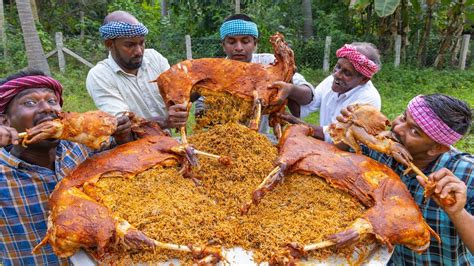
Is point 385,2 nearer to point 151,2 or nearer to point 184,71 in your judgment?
point 184,71

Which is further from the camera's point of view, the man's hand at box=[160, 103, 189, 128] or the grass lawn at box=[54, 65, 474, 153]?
the grass lawn at box=[54, 65, 474, 153]

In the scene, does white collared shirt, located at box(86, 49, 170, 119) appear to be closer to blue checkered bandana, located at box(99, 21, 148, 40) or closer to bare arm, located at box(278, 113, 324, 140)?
blue checkered bandana, located at box(99, 21, 148, 40)

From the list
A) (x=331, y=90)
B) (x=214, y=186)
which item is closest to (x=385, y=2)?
(x=331, y=90)

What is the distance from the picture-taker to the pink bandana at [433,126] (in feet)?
7.20

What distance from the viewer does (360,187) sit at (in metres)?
2.34

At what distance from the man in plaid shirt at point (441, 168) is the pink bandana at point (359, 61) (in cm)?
79

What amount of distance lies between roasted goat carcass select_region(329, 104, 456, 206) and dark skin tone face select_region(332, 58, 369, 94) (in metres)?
0.82

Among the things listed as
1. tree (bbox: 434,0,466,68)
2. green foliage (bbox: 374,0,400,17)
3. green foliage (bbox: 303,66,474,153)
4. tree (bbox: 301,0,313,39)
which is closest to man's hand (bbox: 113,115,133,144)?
green foliage (bbox: 374,0,400,17)

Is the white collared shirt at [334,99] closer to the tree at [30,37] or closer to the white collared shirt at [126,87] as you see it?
the white collared shirt at [126,87]

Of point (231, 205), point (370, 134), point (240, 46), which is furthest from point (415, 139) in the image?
point (240, 46)

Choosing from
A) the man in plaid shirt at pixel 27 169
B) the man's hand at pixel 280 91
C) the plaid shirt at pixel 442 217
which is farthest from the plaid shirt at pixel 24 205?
the plaid shirt at pixel 442 217

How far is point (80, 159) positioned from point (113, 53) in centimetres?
114

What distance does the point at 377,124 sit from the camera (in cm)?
242

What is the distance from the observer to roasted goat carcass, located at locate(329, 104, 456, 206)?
2.27m
